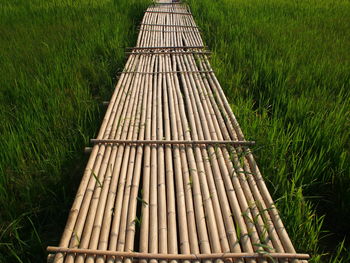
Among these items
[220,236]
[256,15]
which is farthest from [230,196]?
[256,15]

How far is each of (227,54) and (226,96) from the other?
0.91m

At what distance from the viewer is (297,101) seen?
218cm

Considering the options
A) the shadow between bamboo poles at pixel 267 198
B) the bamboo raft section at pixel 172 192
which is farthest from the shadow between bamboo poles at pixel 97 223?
the shadow between bamboo poles at pixel 267 198

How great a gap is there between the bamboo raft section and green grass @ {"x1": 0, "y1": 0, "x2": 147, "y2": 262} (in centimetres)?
18

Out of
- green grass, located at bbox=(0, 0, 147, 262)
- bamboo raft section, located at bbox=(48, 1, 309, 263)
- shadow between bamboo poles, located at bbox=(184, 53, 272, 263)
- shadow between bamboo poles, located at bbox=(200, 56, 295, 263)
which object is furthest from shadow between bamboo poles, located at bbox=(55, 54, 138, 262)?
shadow between bamboo poles, located at bbox=(200, 56, 295, 263)

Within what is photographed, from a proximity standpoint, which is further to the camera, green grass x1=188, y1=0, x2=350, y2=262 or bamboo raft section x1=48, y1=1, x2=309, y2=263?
green grass x1=188, y1=0, x2=350, y2=262

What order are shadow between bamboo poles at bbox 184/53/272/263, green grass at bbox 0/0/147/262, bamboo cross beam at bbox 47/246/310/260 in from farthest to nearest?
green grass at bbox 0/0/147/262 → shadow between bamboo poles at bbox 184/53/272/263 → bamboo cross beam at bbox 47/246/310/260

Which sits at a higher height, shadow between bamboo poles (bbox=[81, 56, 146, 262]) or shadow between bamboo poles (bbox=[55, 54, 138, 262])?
shadow between bamboo poles (bbox=[55, 54, 138, 262])

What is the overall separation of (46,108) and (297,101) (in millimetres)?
2016

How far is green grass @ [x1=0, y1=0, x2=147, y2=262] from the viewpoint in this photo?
4.67ft

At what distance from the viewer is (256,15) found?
15.1 feet

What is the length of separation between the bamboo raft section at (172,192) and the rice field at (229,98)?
0.15m

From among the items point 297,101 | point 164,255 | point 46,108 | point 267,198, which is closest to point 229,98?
point 297,101

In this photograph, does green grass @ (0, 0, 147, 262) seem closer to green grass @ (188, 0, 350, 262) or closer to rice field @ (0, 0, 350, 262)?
rice field @ (0, 0, 350, 262)
